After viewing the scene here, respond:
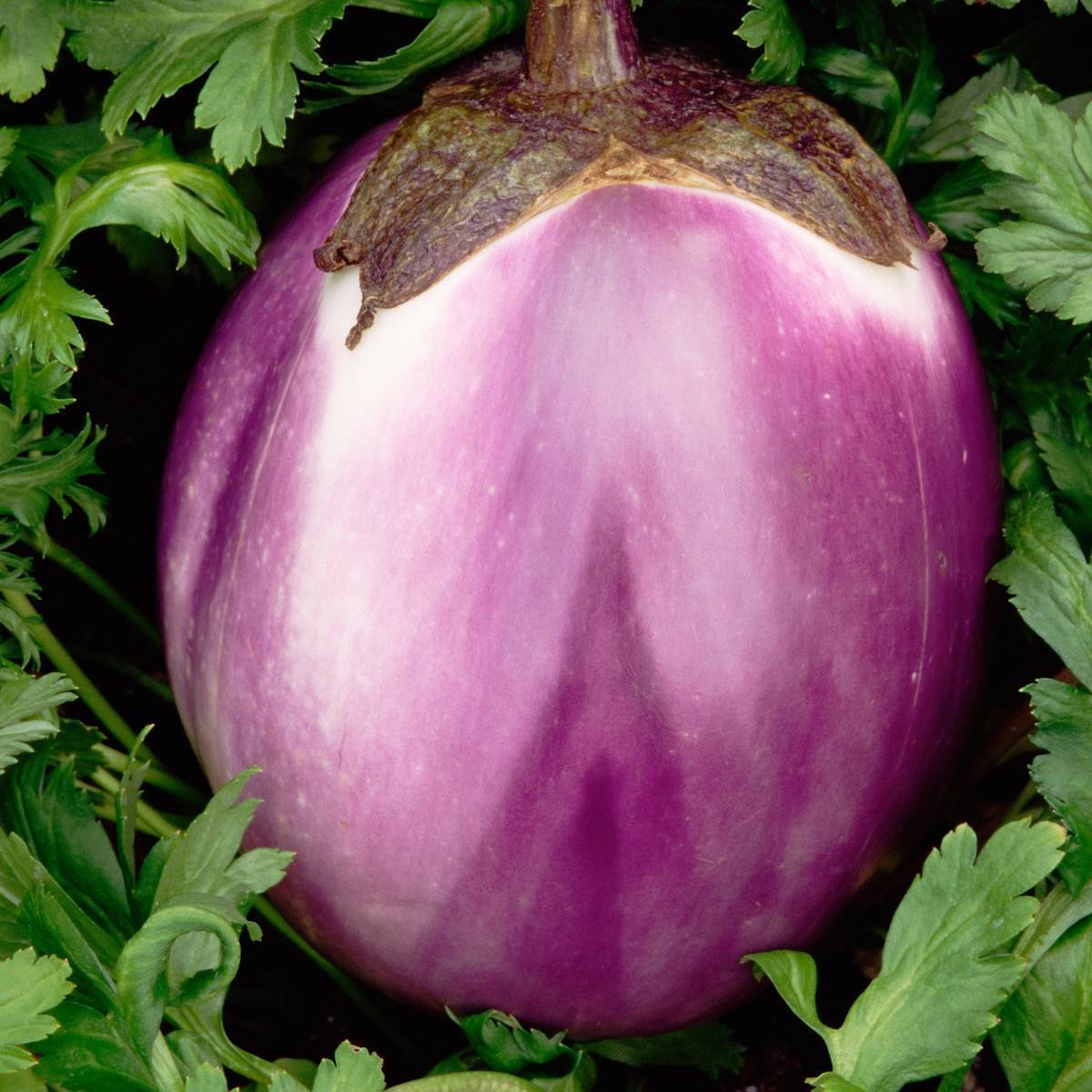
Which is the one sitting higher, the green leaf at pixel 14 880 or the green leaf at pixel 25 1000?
the green leaf at pixel 25 1000

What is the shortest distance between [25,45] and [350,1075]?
1.91 ft

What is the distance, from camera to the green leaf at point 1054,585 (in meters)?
0.80

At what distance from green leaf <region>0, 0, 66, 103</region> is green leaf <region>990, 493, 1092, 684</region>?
0.60 meters

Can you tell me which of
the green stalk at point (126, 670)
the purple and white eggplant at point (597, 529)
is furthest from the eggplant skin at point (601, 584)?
the green stalk at point (126, 670)

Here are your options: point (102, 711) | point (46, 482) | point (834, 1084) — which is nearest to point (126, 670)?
point (102, 711)

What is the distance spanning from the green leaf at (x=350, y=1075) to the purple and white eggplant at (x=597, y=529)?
132 millimetres

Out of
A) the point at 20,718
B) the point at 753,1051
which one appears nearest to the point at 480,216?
the point at 20,718

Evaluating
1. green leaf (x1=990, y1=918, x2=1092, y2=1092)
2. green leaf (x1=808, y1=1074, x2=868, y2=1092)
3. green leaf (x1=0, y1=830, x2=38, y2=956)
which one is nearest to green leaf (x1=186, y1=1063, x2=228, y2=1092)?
green leaf (x1=0, y1=830, x2=38, y2=956)

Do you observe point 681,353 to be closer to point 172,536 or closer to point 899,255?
point 899,255

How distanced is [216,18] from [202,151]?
0.13m

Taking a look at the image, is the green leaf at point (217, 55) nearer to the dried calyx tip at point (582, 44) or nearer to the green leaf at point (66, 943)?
the dried calyx tip at point (582, 44)

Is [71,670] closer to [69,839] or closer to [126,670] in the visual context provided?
[126,670]

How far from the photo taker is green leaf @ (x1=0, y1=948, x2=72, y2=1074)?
2.17 ft

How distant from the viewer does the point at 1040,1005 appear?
0.79 m
